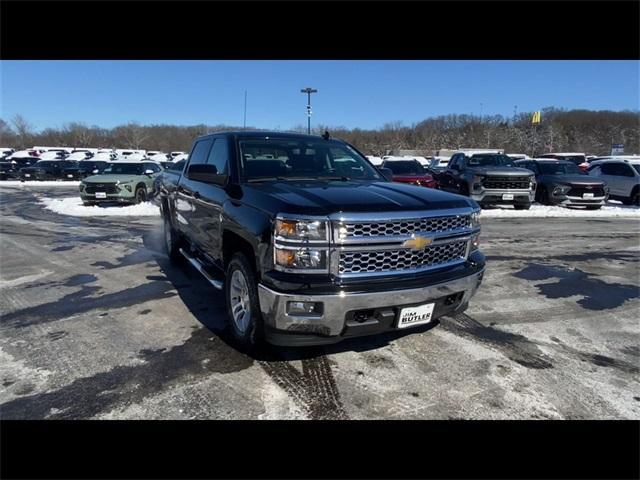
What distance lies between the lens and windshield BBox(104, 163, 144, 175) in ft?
54.0

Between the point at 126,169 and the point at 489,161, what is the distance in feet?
44.7

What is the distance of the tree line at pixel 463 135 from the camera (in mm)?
94438

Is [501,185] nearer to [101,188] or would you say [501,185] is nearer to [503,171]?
[503,171]

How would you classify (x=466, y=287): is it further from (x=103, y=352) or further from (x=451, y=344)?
(x=103, y=352)

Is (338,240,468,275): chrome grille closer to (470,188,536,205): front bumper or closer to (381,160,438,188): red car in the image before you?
(470,188,536,205): front bumper

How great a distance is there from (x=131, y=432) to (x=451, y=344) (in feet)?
8.89

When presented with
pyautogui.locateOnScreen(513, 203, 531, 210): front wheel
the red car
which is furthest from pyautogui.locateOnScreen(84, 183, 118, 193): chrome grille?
pyautogui.locateOnScreen(513, 203, 531, 210): front wheel

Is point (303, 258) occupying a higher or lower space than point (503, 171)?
lower

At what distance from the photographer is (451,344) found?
3.89 m

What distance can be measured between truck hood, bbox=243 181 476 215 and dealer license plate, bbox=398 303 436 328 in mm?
725

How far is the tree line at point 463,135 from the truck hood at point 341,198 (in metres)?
87.4

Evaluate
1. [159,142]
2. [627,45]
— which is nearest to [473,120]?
[159,142]

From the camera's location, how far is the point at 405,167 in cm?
1820

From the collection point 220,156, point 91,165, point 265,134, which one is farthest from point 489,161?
point 91,165
